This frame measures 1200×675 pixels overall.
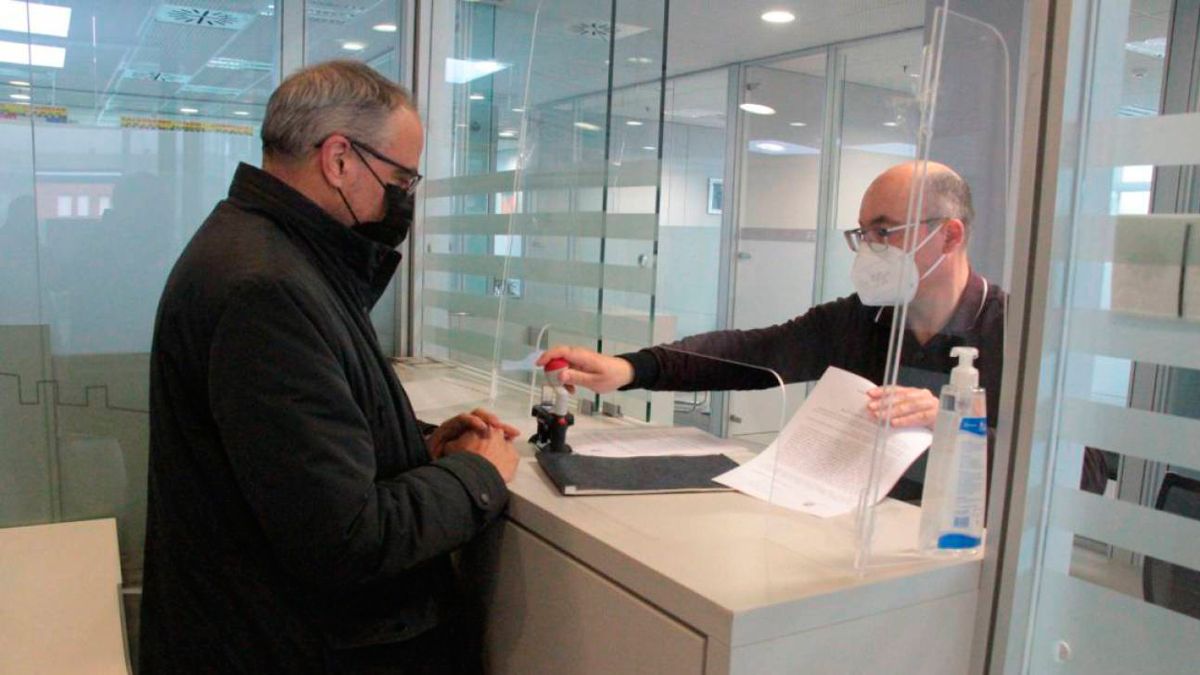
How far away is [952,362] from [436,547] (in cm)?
65

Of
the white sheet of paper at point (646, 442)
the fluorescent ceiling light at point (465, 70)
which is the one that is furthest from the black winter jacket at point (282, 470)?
the fluorescent ceiling light at point (465, 70)

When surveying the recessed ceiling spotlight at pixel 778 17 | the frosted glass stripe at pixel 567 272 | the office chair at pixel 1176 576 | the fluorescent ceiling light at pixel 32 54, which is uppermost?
the recessed ceiling spotlight at pixel 778 17

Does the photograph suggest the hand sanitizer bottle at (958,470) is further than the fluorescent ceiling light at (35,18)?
No

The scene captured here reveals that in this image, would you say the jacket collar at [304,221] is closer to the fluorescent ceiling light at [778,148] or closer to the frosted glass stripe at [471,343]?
the fluorescent ceiling light at [778,148]

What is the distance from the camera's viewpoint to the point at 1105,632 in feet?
2.96

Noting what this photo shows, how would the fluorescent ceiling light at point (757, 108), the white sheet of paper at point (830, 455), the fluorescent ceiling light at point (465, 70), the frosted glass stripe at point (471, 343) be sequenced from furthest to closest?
the fluorescent ceiling light at point (465, 70)
the frosted glass stripe at point (471, 343)
the fluorescent ceiling light at point (757, 108)
the white sheet of paper at point (830, 455)

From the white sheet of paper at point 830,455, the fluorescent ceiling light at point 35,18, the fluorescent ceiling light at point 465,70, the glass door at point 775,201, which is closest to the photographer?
the white sheet of paper at point 830,455

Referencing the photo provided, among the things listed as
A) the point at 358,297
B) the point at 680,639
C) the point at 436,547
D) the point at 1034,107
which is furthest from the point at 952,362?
the point at 358,297

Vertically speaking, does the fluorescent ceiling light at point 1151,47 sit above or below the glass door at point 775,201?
above

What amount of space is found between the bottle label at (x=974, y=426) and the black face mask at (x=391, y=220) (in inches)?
31.3

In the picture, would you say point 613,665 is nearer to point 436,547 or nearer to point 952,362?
point 436,547

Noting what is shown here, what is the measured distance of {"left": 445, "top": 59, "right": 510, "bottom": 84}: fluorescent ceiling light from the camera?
2484 mm

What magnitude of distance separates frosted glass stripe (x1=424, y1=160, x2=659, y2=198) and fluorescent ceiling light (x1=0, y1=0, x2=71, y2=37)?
100cm

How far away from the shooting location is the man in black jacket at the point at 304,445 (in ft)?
3.10
